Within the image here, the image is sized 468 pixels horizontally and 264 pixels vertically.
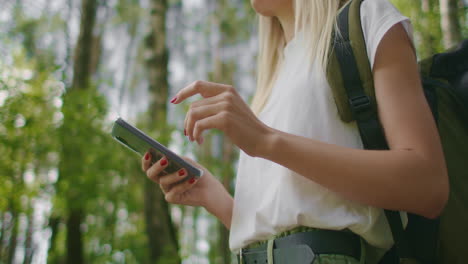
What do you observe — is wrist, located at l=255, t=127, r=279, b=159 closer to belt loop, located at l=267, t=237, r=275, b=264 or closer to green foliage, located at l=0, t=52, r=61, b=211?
belt loop, located at l=267, t=237, r=275, b=264

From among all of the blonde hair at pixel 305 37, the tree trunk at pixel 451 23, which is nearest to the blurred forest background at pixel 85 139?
the tree trunk at pixel 451 23

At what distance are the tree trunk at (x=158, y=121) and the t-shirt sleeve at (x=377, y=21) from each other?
5314 millimetres

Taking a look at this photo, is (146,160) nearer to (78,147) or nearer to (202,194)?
(202,194)

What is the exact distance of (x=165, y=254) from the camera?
20.3 feet

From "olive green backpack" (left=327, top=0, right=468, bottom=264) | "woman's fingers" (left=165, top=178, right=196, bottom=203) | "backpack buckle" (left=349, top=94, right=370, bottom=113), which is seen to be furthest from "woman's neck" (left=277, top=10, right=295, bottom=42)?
"woman's fingers" (left=165, top=178, right=196, bottom=203)

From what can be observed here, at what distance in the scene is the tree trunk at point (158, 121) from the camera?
20.4 feet

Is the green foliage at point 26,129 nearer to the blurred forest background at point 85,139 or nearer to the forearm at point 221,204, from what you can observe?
the blurred forest background at point 85,139

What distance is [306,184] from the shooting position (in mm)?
1281

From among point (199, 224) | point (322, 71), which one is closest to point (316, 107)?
point (322, 71)

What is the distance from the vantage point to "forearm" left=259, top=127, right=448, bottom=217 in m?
1.09

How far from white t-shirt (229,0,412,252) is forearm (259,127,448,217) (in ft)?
0.38

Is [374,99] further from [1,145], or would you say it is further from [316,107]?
[1,145]

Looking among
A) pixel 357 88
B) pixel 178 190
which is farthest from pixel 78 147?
pixel 357 88

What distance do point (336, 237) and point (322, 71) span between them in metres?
0.56
